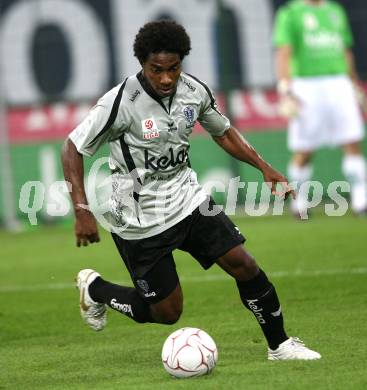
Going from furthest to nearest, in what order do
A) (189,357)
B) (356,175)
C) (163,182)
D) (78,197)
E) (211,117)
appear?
(356,175), (211,117), (163,182), (78,197), (189,357)

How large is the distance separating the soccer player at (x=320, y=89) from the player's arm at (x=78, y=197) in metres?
8.54

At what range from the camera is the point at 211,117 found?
281 inches

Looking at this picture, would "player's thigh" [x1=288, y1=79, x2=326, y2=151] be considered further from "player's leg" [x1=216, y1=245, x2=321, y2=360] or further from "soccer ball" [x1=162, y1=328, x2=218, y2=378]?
"soccer ball" [x1=162, y1=328, x2=218, y2=378]

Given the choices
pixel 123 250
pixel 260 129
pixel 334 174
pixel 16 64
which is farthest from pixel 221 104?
pixel 123 250

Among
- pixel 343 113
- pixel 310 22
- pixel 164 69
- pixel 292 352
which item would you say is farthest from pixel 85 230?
pixel 310 22

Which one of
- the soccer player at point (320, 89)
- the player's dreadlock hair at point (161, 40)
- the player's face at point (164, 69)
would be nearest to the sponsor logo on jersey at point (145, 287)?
Result: the player's face at point (164, 69)

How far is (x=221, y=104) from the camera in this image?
17422mm

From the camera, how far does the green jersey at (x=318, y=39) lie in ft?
49.8

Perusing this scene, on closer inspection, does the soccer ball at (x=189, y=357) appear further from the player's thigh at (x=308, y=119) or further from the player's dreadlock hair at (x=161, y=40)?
the player's thigh at (x=308, y=119)

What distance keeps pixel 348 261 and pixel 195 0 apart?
7566mm

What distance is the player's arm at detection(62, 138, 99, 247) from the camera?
636cm

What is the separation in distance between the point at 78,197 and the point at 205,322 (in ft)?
7.17

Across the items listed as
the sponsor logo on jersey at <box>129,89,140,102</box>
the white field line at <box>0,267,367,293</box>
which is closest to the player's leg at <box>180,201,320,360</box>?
the sponsor logo on jersey at <box>129,89,140,102</box>

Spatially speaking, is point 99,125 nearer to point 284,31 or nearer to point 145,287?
point 145,287
